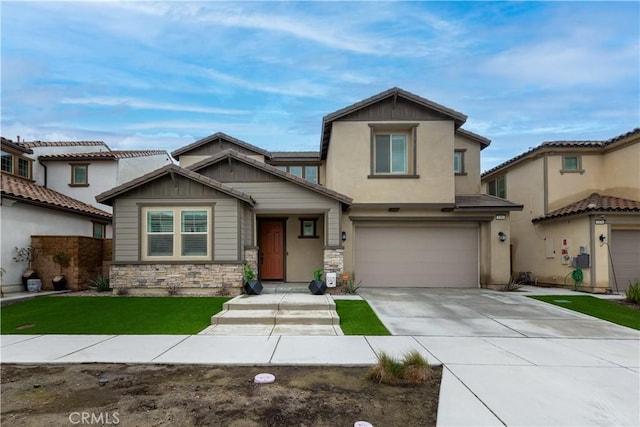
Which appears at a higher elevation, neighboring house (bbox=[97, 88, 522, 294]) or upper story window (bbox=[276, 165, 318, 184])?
upper story window (bbox=[276, 165, 318, 184])

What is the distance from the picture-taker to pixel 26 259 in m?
11.8

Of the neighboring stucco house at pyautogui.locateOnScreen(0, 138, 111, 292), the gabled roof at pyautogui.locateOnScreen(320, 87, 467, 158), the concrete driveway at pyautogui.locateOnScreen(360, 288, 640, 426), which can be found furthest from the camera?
the gabled roof at pyautogui.locateOnScreen(320, 87, 467, 158)

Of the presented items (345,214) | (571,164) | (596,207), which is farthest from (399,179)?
(571,164)

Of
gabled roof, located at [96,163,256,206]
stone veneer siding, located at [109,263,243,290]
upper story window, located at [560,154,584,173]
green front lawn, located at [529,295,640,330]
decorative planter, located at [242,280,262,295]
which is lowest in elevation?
green front lawn, located at [529,295,640,330]

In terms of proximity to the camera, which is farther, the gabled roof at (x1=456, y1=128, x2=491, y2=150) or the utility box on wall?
the gabled roof at (x1=456, y1=128, x2=491, y2=150)

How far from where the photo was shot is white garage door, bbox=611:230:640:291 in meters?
12.8

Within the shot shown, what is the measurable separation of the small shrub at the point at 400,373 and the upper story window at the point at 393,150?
30.2 ft

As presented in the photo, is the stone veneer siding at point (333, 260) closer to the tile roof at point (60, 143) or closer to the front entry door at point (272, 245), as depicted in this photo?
the front entry door at point (272, 245)

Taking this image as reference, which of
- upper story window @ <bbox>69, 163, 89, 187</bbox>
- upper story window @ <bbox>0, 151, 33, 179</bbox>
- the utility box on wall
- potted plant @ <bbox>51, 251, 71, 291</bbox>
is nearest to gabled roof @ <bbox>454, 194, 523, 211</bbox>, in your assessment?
the utility box on wall

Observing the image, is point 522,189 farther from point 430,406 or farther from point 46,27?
point 46,27

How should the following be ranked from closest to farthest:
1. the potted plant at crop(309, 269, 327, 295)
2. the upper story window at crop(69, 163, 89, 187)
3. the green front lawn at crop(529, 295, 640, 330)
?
the green front lawn at crop(529, 295, 640, 330), the potted plant at crop(309, 269, 327, 295), the upper story window at crop(69, 163, 89, 187)

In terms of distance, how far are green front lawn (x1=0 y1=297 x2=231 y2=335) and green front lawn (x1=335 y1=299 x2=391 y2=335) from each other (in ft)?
10.0

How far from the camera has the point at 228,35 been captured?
1173 cm

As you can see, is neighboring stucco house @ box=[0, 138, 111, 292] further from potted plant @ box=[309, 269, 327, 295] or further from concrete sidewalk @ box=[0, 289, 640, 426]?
potted plant @ box=[309, 269, 327, 295]
